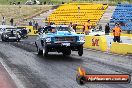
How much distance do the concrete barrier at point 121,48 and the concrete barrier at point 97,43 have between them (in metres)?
1.46

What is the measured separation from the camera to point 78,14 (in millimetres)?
66312

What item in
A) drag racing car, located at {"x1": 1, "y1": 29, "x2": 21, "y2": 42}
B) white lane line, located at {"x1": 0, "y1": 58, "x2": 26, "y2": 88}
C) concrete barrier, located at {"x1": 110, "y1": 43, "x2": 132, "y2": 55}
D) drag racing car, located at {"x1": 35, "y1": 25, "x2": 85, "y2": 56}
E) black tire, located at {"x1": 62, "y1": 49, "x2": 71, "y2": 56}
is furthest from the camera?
drag racing car, located at {"x1": 1, "y1": 29, "x2": 21, "y2": 42}

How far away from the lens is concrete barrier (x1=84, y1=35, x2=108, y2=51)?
27.7 metres

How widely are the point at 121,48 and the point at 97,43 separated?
424cm

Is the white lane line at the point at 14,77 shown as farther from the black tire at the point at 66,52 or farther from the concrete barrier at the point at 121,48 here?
the concrete barrier at the point at 121,48

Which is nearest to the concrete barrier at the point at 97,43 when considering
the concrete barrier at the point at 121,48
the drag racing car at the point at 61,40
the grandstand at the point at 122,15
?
the concrete barrier at the point at 121,48

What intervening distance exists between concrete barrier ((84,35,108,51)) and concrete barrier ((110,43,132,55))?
1.46 metres

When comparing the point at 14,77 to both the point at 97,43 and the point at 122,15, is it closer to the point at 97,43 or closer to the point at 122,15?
the point at 97,43

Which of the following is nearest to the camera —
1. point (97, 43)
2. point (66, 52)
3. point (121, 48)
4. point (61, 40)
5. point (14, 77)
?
point (14, 77)

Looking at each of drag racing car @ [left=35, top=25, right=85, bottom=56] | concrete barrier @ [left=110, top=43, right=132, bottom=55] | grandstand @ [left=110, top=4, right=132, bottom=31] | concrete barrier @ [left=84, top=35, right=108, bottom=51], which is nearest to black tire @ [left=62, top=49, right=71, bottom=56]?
drag racing car @ [left=35, top=25, right=85, bottom=56]

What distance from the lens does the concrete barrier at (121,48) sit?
2398 centimetres

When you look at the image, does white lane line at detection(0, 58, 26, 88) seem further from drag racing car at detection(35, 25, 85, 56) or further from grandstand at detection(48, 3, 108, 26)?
grandstand at detection(48, 3, 108, 26)

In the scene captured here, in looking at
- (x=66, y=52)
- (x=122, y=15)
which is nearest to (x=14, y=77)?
(x=66, y=52)

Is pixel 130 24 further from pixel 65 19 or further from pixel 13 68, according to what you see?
pixel 13 68
